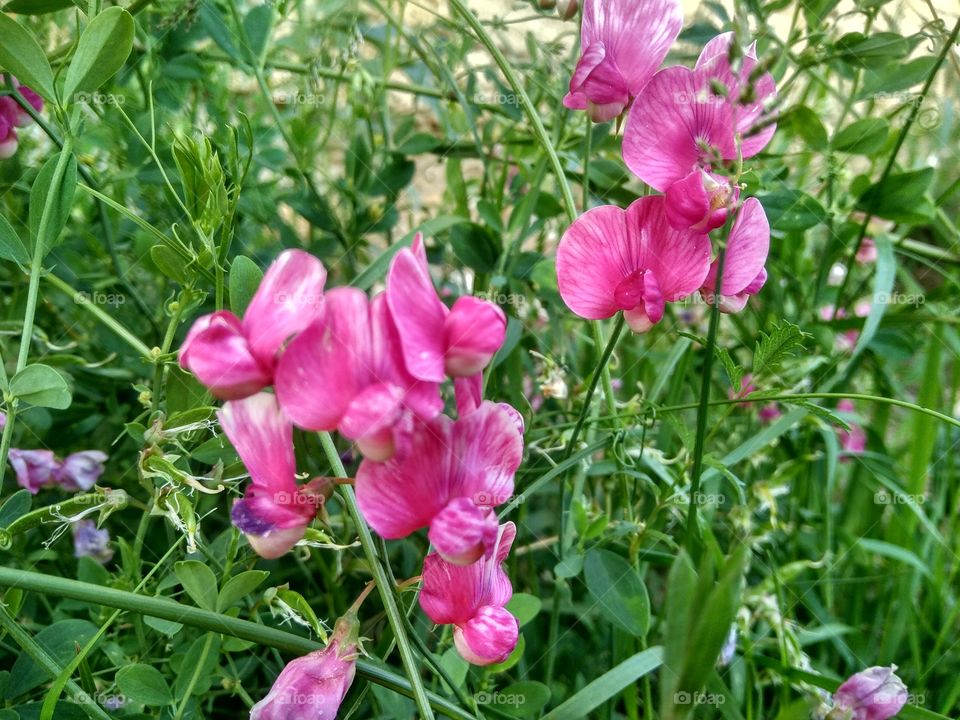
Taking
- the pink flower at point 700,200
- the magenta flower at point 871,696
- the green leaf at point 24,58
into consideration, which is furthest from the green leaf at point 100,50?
the magenta flower at point 871,696

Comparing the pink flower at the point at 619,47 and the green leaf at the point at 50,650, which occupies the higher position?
the pink flower at the point at 619,47

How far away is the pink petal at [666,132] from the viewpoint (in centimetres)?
56

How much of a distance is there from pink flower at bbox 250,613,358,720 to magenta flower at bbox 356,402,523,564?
0.28 feet

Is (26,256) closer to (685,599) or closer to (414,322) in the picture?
(414,322)

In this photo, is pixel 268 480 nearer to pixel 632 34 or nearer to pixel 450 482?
pixel 450 482

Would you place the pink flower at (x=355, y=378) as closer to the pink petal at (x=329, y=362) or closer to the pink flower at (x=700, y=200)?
the pink petal at (x=329, y=362)

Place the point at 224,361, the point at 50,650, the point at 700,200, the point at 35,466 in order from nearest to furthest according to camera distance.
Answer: the point at 224,361
the point at 700,200
the point at 50,650
the point at 35,466

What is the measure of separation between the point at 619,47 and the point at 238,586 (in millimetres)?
422

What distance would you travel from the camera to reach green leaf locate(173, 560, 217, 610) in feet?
1.76

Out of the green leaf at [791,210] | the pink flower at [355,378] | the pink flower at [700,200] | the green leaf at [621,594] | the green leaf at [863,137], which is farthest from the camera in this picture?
the green leaf at [863,137]

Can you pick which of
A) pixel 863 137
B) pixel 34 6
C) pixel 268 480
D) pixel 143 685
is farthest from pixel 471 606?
pixel 863 137

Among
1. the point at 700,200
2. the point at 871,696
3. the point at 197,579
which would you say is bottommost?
the point at 871,696

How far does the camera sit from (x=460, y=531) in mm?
425

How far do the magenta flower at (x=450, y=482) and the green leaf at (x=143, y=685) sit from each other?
25 cm
